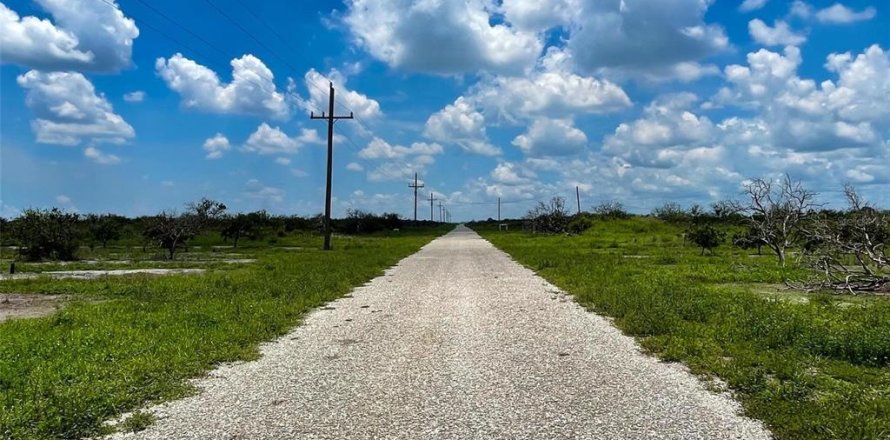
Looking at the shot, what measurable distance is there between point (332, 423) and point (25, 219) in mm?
30420

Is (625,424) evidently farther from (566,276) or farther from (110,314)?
(566,276)

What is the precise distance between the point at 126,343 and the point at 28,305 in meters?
6.86

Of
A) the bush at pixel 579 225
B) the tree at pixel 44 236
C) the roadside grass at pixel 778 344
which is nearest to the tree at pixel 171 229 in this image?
the tree at pixel 44 236

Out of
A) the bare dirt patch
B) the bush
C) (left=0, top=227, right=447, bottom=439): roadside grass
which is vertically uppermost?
the bush

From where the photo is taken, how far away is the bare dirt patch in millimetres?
12234

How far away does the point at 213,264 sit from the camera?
25.7 metres

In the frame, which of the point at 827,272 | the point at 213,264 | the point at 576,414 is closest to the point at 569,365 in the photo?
the point at 576,414

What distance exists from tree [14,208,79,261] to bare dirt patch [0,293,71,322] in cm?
1545

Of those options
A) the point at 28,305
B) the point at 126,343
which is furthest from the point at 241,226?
the point at 126,343

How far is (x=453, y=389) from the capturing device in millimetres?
6320

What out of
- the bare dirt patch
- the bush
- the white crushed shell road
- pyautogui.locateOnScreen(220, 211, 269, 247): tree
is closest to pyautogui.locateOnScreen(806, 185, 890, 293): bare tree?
the white crushed shell road

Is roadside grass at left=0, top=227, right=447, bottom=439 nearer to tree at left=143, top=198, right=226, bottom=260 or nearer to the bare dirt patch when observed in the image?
the bare dirt patch

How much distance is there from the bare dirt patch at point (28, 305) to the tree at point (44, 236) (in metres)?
15.5

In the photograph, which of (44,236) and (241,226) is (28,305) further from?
(241,226)
